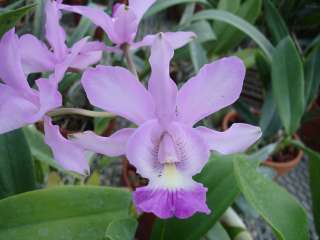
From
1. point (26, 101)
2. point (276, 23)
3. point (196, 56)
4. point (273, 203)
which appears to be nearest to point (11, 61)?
point (26, 101)

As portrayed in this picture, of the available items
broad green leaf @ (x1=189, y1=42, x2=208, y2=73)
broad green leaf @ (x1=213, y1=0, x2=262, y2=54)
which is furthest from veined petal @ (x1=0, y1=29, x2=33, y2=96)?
broad green leaf @ (x1=213, y1=0, x2=262, y2=54)

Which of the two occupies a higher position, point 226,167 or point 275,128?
point 226,167

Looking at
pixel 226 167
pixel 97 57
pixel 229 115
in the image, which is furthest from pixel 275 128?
pixel 97 57

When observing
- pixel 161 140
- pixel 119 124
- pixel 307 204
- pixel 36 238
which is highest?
pixel 161 140

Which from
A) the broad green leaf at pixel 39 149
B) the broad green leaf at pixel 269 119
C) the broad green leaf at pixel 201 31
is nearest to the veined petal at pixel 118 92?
the broad green leaf at pixel 39 149

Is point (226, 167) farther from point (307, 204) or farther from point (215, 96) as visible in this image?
point (307, 204)
